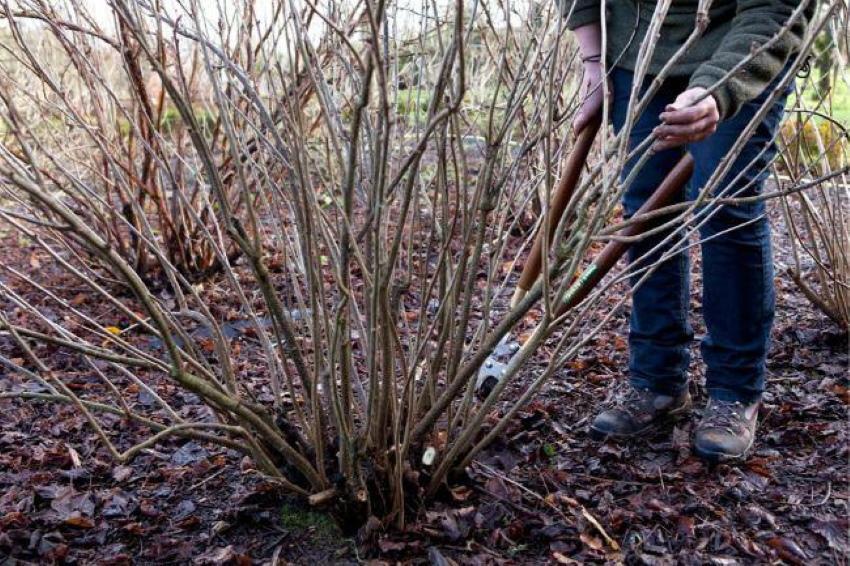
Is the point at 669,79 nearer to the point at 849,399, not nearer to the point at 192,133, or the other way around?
the point at 849,399

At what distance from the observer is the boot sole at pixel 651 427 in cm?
218

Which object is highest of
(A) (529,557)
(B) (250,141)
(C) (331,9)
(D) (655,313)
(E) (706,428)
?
(C) (331,9)

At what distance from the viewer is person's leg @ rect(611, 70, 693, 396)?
217 cm

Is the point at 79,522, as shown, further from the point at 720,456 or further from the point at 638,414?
the point at 720,456

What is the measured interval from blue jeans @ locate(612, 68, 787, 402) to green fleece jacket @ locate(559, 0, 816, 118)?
0.10m

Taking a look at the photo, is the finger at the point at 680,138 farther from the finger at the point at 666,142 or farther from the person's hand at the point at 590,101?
the person's hand at the point at 590,101

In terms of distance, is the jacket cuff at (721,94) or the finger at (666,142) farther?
the jacket cuff at (721,94)

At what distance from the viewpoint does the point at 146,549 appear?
5.94ft

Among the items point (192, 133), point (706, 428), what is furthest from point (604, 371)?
point (192, 133)

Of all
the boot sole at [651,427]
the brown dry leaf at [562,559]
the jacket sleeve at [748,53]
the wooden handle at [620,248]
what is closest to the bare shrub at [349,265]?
the wooden handle at [620,248]

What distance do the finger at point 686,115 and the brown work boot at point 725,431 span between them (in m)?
0.87

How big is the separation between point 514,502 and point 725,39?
1.18m

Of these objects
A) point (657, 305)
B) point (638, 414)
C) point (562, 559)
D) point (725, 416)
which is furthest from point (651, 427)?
point (562, 559)

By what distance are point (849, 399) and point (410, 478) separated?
140 cm
